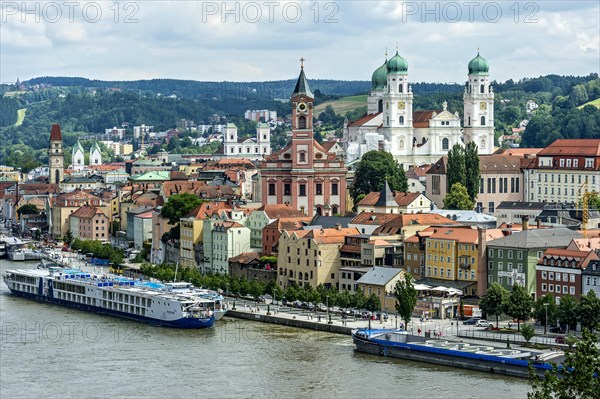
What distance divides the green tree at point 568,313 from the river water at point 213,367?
4361mm

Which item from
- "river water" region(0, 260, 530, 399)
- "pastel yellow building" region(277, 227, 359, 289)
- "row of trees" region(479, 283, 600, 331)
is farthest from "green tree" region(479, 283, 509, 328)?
"pastel yellow building" region(277, 227, 359, 289)

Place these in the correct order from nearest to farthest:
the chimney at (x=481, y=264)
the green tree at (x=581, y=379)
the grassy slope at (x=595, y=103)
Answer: the green tree at (x=581, y=379), the chimney at (x=481, y=264), the grassy slope at (x=595, y=103)

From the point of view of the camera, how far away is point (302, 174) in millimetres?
64438

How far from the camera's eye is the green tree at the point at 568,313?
38.2m

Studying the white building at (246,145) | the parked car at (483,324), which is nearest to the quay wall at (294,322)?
the parked car at (483,324)

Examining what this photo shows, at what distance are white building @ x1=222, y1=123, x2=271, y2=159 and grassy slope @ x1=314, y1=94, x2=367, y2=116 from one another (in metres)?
32.6

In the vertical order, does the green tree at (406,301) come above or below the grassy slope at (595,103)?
below

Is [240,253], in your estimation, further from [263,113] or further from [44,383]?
[263,113]

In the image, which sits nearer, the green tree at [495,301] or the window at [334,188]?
the green tree at [495,301]

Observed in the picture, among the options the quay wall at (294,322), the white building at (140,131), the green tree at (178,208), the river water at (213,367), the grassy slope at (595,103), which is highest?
the white building at (140,131)

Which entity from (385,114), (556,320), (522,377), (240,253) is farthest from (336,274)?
(385,114)

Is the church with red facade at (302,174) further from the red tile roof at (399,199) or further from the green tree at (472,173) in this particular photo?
the green tree at (472,173)

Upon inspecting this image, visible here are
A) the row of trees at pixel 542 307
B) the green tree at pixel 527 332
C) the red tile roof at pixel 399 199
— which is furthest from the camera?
the red tile roof at pixel 399 199

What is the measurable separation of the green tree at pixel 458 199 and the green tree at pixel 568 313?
81.7 feet
